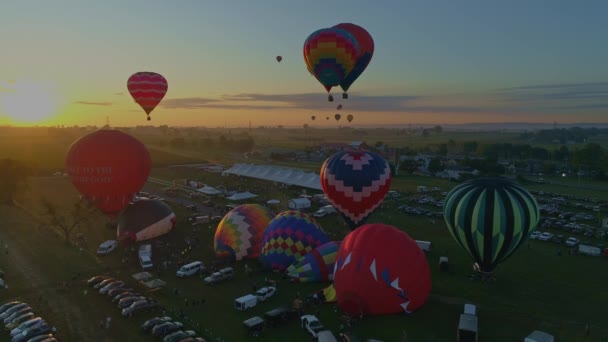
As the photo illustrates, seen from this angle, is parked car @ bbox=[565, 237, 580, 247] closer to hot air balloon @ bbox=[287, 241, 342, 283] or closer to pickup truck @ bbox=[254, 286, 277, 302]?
hot air balloon @ bbox=[287, 241, 342, 283]

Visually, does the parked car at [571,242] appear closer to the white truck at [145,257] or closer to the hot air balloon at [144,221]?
the white truck at [145,257]

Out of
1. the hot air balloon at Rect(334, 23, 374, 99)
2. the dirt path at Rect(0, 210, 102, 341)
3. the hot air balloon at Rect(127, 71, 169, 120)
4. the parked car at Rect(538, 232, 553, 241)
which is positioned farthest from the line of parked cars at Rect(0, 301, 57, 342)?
the parked car at Rect(538, 232, 553, 241)

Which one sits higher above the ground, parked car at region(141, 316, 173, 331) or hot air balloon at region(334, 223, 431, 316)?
hot air balloon at region(334, 223, 431, 316)

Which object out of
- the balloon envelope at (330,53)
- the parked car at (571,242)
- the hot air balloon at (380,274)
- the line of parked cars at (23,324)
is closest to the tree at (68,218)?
the line of parked cars at (23,324)

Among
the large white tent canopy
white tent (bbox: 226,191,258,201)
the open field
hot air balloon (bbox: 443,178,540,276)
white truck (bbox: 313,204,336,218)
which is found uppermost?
hot air balloon (bbox: 443,178,540,276)

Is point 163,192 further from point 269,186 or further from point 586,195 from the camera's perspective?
point 586,195

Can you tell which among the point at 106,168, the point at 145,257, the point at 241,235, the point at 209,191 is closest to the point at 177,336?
the point at 241,235

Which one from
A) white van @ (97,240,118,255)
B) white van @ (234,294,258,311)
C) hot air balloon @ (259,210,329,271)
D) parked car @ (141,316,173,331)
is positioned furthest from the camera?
white van @ (97,240,118,255)
